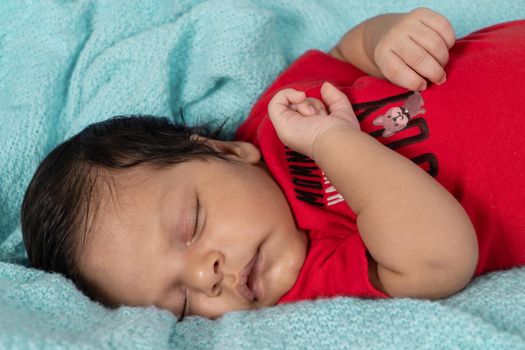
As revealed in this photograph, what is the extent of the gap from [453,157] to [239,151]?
1.40 ft

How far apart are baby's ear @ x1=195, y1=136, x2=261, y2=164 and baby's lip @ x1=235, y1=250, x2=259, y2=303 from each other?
24 centimetres

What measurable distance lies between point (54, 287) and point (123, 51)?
2.26 ft

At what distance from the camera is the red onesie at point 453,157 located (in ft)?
3.34

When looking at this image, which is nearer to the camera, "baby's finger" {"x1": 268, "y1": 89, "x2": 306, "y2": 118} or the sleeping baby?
the sleeping baby

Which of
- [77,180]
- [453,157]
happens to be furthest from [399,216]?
[77,180]

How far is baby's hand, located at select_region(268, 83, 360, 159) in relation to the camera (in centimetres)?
102

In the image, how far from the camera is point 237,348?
84 cm

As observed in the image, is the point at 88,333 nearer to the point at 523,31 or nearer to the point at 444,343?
the point at 444,343

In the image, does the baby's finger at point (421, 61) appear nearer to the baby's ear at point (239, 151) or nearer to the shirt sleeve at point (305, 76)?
the shirt sleeve at point (305, 76)

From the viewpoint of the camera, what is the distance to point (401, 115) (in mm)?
1087

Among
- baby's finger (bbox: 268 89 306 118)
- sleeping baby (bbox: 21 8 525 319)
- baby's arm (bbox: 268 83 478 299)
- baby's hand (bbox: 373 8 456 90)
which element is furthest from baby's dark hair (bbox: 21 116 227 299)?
baby's hand (bbox: 373 8 456 90)

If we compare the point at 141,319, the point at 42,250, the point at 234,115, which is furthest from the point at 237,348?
the point at 234,115

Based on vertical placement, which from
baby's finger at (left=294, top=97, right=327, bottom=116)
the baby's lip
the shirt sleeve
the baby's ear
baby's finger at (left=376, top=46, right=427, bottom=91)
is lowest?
the baby's lip

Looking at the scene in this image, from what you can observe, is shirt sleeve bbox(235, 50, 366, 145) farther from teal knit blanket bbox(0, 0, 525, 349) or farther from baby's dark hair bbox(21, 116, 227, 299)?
baby's dark hair bbox(21, 116, 227, 299)
